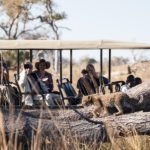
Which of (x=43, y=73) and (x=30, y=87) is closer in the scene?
(x=30, y=87)

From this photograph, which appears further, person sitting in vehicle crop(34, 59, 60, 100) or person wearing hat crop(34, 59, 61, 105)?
person sitting in vehicle crop(34, 59, 60, 100)

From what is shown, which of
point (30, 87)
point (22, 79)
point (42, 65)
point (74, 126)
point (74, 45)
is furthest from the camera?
→ point (42, 65)

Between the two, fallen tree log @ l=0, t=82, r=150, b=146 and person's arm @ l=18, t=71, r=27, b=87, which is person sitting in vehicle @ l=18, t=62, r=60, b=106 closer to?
person's arm @ l=18, t=71, r=27, b=87

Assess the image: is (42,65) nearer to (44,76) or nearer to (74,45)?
(44,76)

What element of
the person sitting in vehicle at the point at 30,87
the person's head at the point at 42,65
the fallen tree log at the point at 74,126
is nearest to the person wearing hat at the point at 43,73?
the person's head at the point at 42,65

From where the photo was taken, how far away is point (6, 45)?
11.0 meters

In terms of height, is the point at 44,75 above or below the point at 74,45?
below

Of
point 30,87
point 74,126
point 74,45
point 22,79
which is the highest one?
point 74,45

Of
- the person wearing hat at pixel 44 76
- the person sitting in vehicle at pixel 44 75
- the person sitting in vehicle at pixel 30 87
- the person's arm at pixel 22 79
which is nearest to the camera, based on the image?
the person sitting in vehicle at pixel 30 87

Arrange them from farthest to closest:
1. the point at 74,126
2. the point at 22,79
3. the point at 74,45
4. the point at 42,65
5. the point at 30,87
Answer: the point at 42,65, the point at 74,45, the point at 30,87, the point at 22,79, the point at 74,126

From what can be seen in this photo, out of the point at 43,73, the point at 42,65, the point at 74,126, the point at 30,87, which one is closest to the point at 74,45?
the point at 42,65

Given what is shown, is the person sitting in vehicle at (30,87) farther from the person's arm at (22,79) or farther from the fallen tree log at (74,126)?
the fallen tree log at (74,126)

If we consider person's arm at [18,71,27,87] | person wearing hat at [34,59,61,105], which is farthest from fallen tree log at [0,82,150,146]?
person wearing hat at [34,59,61,105]

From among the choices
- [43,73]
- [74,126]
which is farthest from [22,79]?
[74,126]
